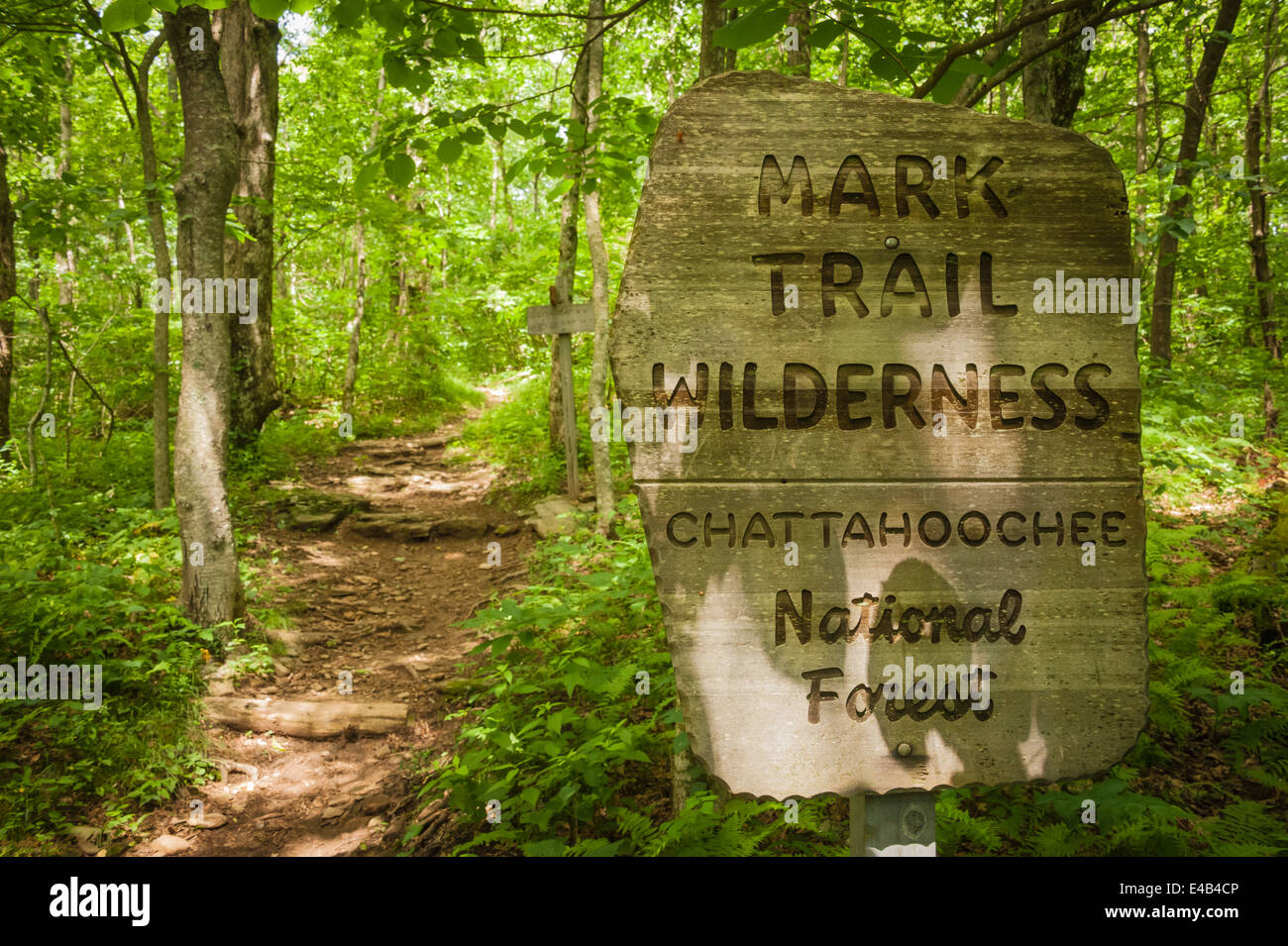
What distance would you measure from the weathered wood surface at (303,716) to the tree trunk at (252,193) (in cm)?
598

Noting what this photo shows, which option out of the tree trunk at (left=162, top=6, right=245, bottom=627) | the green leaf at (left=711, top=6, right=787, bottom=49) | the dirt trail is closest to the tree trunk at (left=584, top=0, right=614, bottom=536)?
the dirt trail

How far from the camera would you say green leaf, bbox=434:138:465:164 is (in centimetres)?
310

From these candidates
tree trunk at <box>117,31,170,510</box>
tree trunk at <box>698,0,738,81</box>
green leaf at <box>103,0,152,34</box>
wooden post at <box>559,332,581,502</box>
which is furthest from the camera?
wooden post at <box>559,332,581,502</box>

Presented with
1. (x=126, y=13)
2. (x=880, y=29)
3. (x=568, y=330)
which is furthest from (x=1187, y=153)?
(x=126, y=13)

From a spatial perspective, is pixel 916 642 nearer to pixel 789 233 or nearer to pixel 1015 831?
pixel 789 233

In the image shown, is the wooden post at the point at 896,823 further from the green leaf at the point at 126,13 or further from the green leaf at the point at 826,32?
the green leaf at the point at 126,13

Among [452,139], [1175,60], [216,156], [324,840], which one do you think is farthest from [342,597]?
[1175,60]

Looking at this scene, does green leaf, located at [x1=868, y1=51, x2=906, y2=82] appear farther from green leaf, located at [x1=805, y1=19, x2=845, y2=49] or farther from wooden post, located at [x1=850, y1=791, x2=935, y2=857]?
wooden post, located at [x1=850, y1=791, x2=935, y2=857]

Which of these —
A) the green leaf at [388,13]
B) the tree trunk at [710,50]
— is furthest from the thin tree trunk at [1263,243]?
the green leaf at [388,13]

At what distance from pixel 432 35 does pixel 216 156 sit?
3.35 meters

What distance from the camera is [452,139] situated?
3.24 metres

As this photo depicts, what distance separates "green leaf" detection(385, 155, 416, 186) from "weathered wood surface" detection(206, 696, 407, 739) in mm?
3623

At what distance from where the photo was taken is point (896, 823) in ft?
5.84

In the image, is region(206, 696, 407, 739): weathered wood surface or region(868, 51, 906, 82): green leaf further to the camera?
region(206, 696, 407, 739): weathered wood surface
